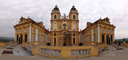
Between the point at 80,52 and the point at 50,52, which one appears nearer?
the point at 80,52

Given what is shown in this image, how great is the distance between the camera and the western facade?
28.2 meters

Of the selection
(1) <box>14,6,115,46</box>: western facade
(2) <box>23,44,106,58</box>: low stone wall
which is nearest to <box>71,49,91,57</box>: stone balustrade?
(2) <box>23,44,106,58</box>: low stone wall

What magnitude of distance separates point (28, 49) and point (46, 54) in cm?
695

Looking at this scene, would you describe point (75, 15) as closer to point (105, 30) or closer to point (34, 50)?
point (105, 30)

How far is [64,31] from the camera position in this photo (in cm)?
3791

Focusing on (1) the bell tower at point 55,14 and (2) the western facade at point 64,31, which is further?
(1) the bell tower at point 55,14

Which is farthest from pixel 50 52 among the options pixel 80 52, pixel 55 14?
pixel 55 14

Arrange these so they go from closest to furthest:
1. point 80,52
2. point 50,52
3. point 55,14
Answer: point 80,52 → point 50,52 → point 55,14

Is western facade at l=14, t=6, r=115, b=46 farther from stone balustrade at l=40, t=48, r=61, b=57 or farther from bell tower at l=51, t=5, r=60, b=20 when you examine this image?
stone balustrade at l=40, t=48, r=61, b=57

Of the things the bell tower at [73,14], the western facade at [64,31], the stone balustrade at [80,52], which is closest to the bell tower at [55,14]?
the western facade at [64,31]

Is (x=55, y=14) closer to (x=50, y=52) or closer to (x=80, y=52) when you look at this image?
(x=50, y=52)

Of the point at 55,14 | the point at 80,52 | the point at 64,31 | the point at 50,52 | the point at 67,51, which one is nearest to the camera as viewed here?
the point at 67,51

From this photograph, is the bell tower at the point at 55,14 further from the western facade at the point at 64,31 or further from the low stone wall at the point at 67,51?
the low stone wall at the point at 67,51

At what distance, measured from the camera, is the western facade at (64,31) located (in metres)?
28.2
